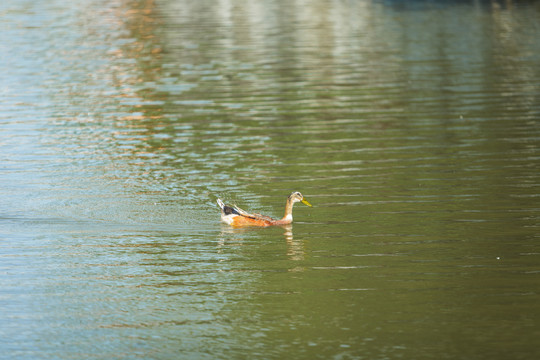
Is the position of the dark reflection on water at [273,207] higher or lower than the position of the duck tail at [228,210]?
lower

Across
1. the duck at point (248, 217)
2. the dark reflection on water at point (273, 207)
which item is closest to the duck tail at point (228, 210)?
the duck at point (248, 217)

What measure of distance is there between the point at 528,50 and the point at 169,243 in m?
31.9

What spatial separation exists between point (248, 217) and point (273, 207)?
66.4 inches

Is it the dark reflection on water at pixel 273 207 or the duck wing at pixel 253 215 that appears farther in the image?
the duck wing at pixel 253 215

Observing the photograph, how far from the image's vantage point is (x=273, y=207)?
59.6 feet

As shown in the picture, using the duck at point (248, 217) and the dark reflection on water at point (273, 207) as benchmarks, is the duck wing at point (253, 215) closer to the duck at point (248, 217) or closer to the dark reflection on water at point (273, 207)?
the duck at point (248, 217)

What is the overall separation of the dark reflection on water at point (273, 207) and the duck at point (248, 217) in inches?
9.5

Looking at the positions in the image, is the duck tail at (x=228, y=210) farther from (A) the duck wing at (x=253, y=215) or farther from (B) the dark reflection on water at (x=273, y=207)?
(B) the dark reflection on water at (x=273, y=207)

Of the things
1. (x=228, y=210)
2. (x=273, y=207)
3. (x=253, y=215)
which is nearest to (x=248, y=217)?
(x=253, y=215)

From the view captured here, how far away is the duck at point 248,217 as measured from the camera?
16422mm

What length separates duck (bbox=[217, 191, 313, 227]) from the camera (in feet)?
53.9

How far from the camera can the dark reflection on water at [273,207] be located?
12148 mm

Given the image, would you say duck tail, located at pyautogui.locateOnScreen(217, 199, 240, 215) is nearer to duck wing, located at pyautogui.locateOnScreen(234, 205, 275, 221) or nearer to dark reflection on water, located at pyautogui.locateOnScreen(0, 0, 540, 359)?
duck wing, located at pyautogui.locateOnScreen(234, 205, 275, 221)

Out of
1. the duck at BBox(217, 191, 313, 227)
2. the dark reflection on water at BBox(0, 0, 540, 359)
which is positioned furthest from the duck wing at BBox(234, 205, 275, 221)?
the dark reflection on water at BBox(0, 0, 540, 359)
